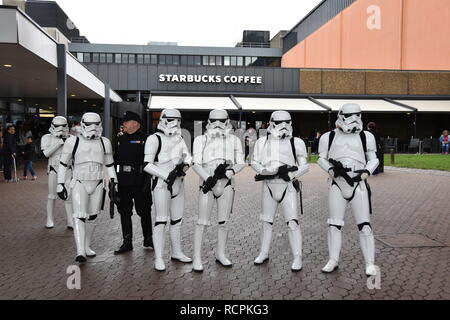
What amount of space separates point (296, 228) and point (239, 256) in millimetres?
894

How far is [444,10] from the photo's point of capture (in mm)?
22984

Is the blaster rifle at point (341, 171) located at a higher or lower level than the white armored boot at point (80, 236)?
higher

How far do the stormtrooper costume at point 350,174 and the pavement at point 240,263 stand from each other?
355 mm

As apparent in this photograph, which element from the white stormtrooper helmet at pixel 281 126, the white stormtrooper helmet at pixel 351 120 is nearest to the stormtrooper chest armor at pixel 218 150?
the white stormtrooper helmet at pixel 281 126

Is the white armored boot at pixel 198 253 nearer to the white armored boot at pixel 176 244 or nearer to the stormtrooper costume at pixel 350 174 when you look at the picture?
the white armored boot at pixel 176 244

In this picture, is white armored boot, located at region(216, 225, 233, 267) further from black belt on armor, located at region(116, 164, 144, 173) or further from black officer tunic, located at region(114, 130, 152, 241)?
black belt on armor, located at region(116, 164, 144, 173)

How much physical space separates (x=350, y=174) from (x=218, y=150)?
1.46m

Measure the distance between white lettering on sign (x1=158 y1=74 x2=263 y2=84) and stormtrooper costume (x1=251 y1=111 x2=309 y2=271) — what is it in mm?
22065

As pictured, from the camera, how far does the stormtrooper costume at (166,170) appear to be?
4672mm

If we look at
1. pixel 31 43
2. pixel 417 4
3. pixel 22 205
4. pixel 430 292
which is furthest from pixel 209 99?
pixel 430 292

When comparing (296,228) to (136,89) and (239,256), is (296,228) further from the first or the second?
(136,89)

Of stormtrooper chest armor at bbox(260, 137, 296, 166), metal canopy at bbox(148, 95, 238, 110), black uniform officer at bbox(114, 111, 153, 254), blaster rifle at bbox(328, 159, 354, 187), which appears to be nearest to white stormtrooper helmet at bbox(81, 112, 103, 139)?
black uniform officer at bbox(114, 111, 153, 254)

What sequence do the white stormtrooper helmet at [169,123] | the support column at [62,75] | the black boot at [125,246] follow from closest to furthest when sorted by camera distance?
1. the white stormtrooper helmet at [169,123]
2. the black boot at [125,246]
3. the support column at [62,75]

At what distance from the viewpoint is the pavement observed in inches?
157
